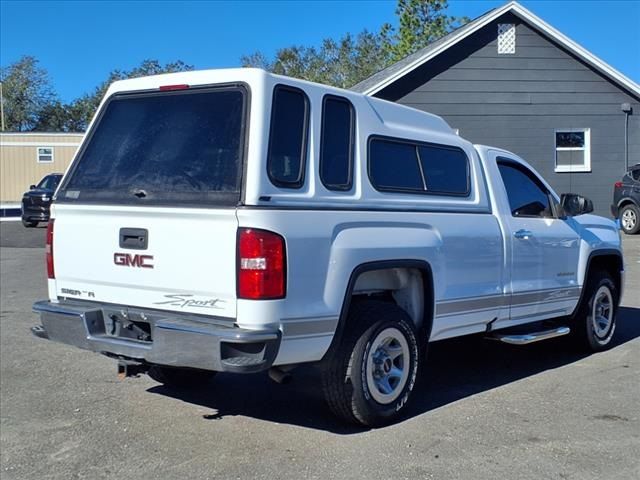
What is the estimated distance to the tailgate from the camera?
4.37 m

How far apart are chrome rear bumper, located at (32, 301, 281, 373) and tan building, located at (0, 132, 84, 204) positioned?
31.7 metres

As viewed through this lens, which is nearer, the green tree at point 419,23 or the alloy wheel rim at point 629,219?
the alloy wheel rim at point 629,219

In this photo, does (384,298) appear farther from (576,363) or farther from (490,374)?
(576,363)

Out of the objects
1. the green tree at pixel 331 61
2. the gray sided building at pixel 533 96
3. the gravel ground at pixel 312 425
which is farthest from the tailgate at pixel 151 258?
the green tree at pixel 331 61

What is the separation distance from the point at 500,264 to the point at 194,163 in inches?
107

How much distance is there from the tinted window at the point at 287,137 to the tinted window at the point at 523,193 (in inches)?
96.5

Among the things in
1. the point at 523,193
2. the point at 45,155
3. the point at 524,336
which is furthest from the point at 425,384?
the point at 45,155

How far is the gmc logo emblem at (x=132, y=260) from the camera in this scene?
4.66 metres

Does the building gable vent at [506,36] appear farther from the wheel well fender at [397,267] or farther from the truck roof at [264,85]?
the wheel well fender at [397,267]

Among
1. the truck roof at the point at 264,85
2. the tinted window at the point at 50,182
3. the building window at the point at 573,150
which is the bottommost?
the truck roof at the point at 264,85

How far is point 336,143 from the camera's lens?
16.3 ft

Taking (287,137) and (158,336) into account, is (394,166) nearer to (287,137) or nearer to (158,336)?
(287,137)

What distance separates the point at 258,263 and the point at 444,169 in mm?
2263

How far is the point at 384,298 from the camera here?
5.55 metres
